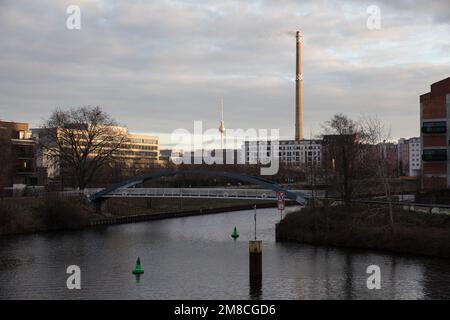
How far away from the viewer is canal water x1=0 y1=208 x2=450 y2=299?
92.6 ft

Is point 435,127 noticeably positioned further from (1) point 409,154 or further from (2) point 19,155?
(1) point 409,154

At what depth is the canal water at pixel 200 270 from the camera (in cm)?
2822

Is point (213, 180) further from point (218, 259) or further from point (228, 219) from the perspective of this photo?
point (218, 259)

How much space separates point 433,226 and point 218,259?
612 inches

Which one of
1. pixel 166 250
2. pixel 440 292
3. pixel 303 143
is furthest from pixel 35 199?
pixel 303 143

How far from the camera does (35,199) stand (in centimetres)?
6156

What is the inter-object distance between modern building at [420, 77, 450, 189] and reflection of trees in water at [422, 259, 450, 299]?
30552 millimetres

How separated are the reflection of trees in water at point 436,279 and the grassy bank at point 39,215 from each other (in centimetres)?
3577

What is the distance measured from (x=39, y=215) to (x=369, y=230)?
31.9 m

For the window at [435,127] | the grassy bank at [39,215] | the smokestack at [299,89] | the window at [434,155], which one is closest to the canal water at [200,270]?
the grassy bank at [39,215]
